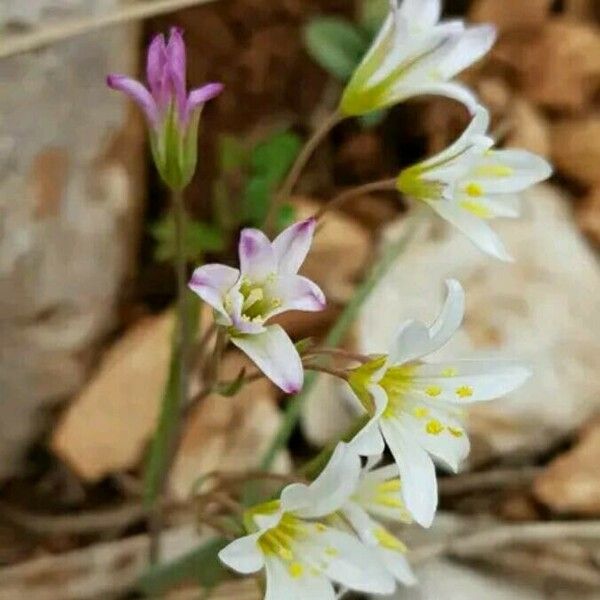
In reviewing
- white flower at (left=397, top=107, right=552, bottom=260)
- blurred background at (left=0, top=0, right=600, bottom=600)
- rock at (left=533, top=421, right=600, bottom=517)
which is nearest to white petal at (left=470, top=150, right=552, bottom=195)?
white flower at (left=397, top=107, right=552, bottom=260)

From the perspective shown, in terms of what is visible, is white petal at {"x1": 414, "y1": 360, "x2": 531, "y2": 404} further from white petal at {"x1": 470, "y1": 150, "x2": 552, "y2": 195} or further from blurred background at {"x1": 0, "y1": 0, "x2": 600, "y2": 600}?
blurred background at {"x1": 0, "y1": 0, "x2": 600, "y2": 600}

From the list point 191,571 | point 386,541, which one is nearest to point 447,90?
point 386,541

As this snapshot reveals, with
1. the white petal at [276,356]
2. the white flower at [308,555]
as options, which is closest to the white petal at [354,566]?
the white flower at [308,555]

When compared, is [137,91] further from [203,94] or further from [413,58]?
[413,58]

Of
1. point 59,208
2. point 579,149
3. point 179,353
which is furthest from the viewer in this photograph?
point 579,149

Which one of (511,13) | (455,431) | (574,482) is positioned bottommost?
(574,482)

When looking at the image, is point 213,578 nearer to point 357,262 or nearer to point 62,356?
point 62,356
